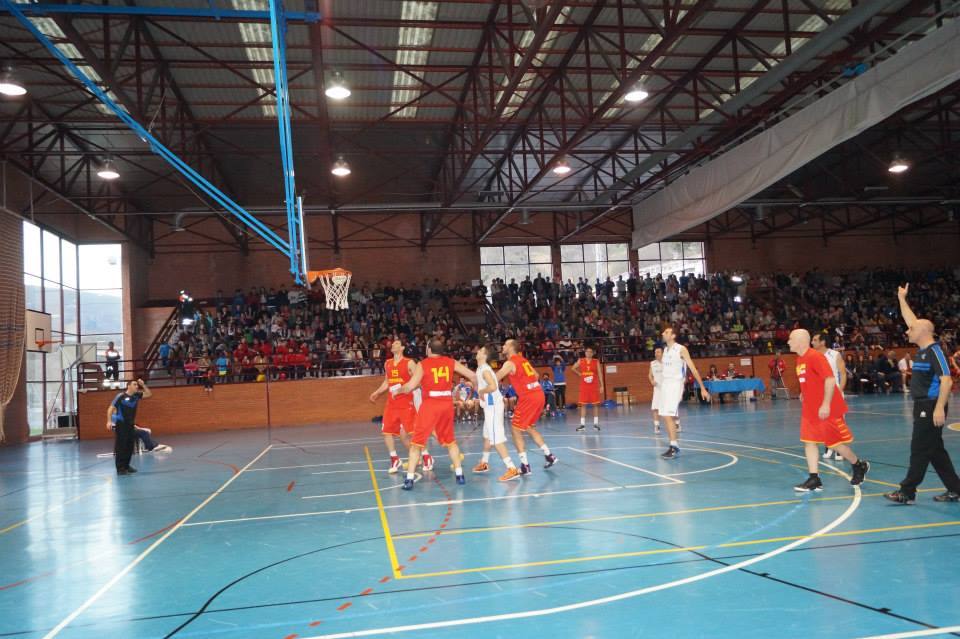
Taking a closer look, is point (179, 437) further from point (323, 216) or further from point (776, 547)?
point (776, 547)

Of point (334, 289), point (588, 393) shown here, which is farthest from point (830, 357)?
point (334, 289)

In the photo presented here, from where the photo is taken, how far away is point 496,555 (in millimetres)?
6012

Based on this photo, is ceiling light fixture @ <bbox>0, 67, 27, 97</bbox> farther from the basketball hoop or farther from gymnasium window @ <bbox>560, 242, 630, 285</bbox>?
gymnasium window @ <bbox>560, 242, 630, 285</bbox>

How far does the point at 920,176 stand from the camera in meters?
35.1

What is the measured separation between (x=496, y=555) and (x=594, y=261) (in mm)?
34617

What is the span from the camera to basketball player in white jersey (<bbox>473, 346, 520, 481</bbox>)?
10045 millimetres

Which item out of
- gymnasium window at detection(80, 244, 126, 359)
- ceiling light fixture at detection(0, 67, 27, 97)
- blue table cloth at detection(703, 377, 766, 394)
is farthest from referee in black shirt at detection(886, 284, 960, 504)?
gymnasium window at detection(80, 244, 126, 359)

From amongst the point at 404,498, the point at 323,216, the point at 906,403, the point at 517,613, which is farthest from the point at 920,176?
the point at 517,613

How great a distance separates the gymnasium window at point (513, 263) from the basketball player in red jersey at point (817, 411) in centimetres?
3021

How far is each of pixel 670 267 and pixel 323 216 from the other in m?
19.8

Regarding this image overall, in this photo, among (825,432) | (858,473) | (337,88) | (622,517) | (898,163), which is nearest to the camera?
(622,517)

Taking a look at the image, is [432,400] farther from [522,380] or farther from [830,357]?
[830,357]

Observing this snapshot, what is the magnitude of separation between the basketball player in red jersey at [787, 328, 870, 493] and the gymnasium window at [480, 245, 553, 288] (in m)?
30.2

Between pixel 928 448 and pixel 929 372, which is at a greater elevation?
pixel 929 372
